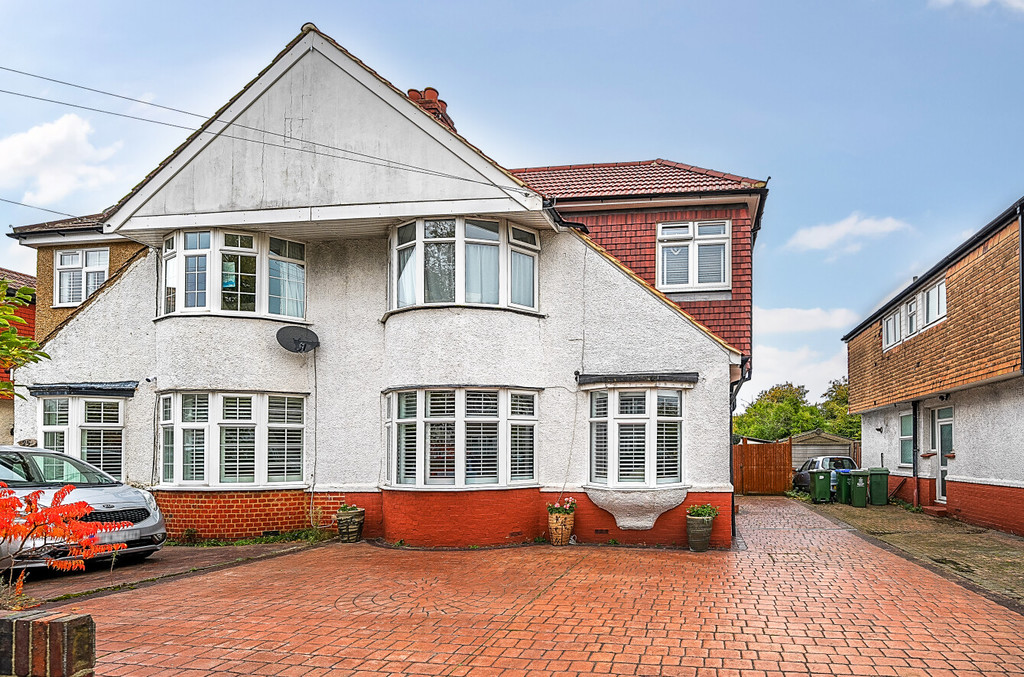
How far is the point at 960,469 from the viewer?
62.2 feet

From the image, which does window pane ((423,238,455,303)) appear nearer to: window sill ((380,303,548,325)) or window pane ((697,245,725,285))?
window sill ((380,303,548,325))

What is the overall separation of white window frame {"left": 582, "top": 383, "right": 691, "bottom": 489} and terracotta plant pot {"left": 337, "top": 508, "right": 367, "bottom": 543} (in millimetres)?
4039

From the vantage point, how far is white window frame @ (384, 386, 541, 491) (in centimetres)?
1301

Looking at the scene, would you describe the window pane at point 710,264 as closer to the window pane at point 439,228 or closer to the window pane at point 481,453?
the window pane at point 439,228

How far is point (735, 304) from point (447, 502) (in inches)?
243

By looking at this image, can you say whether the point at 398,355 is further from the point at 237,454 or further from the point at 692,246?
the point at 692,246

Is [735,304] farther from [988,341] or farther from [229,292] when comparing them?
[229,292]

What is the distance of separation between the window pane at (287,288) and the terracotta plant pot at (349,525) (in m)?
3.66

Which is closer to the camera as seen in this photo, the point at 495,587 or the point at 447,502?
the point at 495,587

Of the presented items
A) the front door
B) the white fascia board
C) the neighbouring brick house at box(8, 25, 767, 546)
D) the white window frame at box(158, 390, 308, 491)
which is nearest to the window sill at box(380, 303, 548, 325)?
the neighbouring brick house at box(8, 25, 767, 546)

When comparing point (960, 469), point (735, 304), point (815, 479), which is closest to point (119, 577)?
point (735, 304)

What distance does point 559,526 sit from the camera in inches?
523

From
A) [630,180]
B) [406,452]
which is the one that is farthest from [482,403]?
[630,180]

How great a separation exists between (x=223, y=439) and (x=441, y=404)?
389 centimetres
